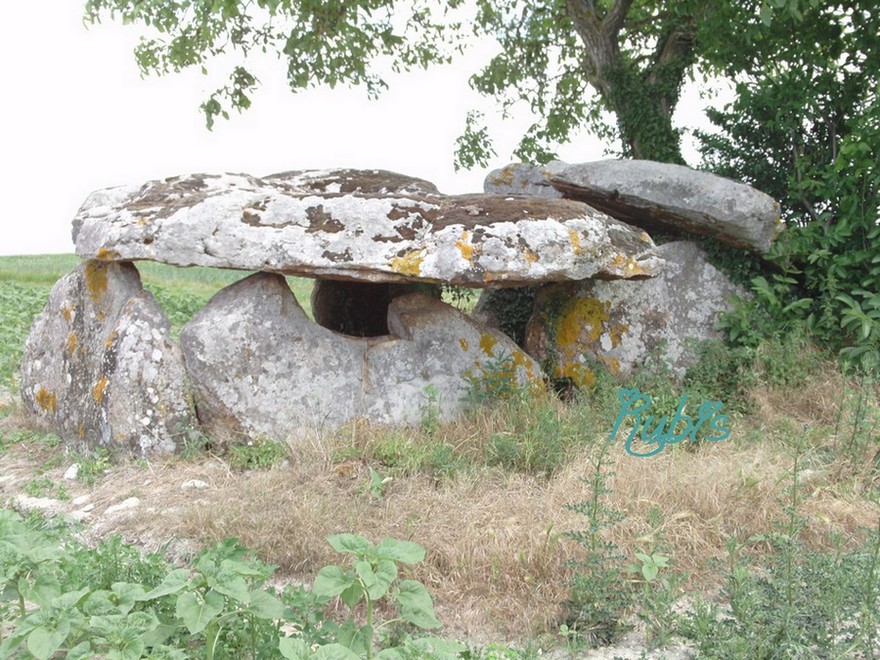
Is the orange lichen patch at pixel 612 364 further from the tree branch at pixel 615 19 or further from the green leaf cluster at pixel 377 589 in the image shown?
the green leaf cluster at pixel 377 589

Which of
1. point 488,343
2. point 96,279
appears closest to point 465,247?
point 488,343

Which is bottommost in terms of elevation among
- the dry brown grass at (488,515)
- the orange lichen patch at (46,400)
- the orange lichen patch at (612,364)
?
the dry brown grass at (488,515)

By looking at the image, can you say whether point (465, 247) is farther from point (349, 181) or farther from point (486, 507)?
point (349, 181)

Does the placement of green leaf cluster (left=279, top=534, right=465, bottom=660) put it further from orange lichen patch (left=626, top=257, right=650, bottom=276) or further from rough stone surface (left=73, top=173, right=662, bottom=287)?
orange lichen patch (left=626, top=257, right=650, bottom=276)

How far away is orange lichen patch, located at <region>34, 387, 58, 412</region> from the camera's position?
24.7 feet

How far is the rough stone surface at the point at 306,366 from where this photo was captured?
6656mm

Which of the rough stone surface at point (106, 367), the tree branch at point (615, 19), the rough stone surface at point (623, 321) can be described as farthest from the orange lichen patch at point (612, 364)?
the tree branch at point (615, 19)

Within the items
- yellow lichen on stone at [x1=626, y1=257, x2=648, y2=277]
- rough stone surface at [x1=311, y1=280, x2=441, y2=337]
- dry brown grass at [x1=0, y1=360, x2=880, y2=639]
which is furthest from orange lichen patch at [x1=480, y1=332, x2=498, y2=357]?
rough stone surface at [x1=311, y1=280, x2=441, y2=337]

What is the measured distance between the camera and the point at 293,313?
22.8 ft

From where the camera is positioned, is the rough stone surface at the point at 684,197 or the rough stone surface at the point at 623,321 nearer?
the rough stone surface at the point at 684,197

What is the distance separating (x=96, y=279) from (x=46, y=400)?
1124 mm

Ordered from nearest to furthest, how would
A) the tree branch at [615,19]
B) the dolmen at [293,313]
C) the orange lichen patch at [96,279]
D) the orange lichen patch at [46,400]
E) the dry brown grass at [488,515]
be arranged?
1. the dry brown grass at [488,515]
2. the dolmen at [293,313]
3. the orange lichen patch at [96,279]
4. the orange lichen patch at [46,400]
5. the tree branch at [615,19]

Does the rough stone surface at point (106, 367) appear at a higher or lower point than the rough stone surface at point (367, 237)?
lower

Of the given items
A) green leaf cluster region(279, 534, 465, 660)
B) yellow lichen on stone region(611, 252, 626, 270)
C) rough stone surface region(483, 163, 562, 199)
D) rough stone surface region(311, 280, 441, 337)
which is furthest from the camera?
rough stone surface region(483, 163, 562, 199)
